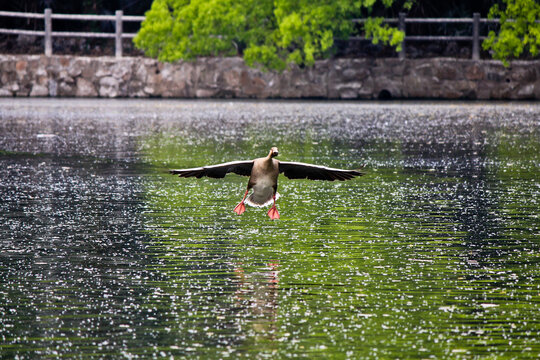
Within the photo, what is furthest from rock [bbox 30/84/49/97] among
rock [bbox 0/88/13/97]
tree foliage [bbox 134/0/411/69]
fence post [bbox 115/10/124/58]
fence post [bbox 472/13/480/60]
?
fence post [bbox 472/13/480/60]

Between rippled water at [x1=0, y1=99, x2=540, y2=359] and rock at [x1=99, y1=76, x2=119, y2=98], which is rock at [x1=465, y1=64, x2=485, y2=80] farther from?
rippled water at [x1=0, y1=99, x2=540, y2=359]

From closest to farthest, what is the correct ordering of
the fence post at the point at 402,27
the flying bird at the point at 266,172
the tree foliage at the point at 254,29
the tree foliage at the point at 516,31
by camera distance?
the flying bird at the point at 266,172 → the tree foliage at the point at 516,31 → the tree foliage at the point at 254,29 → the fence post at the point at 402,27

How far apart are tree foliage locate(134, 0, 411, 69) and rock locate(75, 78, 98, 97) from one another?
2470mm

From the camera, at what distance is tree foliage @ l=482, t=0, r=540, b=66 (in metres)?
36.8

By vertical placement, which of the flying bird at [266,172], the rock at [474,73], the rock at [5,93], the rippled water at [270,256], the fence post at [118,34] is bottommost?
the rippled water at [270,256]

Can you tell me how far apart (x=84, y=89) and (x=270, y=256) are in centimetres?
3218

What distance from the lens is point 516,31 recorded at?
37.2 meters

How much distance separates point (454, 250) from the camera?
866 cm

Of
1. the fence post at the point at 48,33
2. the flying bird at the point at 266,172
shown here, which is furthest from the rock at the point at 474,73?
the flying bird at the point at 266,172

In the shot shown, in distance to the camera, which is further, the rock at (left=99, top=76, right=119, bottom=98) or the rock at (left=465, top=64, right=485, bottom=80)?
the rock at (left=99, top=76, right=119, bottom=98)

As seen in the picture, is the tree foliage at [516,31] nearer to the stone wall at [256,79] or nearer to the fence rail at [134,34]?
the fence rail at [134,34]

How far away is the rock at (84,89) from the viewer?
3928 centimetres

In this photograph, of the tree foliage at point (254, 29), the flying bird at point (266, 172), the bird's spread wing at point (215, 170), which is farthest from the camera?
the tree foliage at point (254, 29)

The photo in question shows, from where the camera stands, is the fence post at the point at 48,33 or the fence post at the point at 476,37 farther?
the fence post at the point at 48,33
